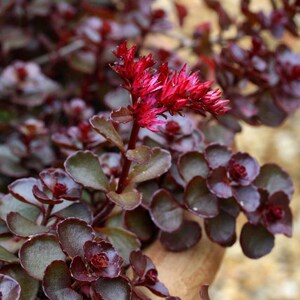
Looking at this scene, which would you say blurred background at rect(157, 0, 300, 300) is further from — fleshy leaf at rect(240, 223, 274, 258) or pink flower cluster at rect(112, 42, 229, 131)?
pink flower cluster at rect(112, 42, 229, 131)

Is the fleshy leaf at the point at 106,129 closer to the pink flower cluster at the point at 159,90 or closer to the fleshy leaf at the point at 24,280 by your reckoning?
the pink flower cluster at the point at 159,90

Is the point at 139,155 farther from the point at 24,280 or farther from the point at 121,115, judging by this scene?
the point at 24,280

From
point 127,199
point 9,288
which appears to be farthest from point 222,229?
point 9,288

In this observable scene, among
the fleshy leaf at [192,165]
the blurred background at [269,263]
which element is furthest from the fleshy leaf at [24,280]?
the blurred background at [269,263]

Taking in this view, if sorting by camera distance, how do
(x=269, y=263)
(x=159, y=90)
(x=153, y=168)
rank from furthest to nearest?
(x=269, y=263)
(x=153, y=168)
(x=159, y=90)

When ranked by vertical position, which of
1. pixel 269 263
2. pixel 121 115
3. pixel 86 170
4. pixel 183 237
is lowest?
pixel 269 263

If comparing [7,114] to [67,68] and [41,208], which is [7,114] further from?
[41,208]
